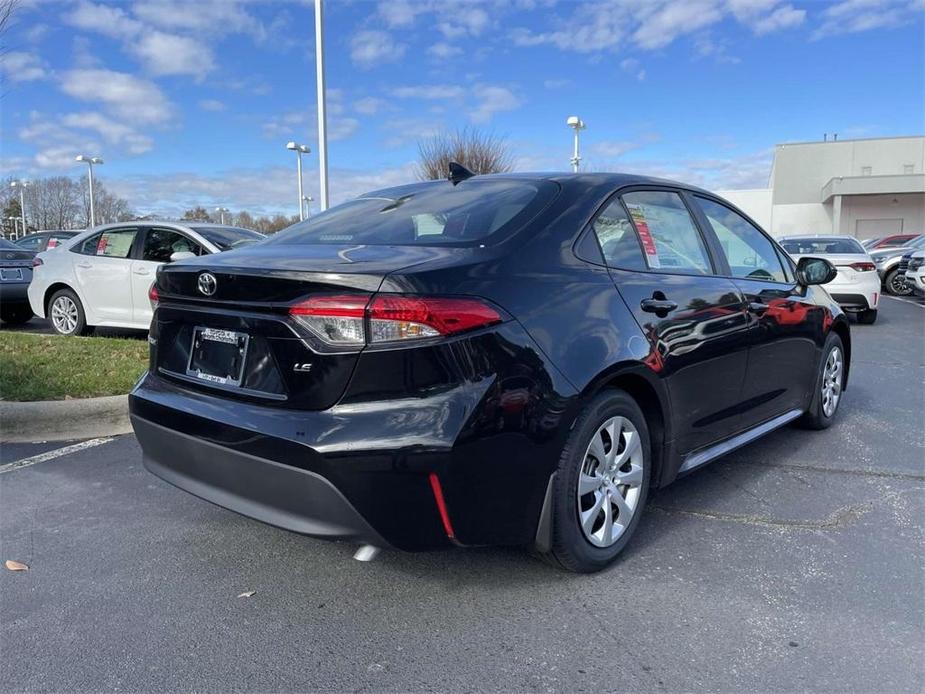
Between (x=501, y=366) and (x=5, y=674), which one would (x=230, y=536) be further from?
(x=501, y=366)

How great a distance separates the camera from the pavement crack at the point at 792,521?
11.1 ft

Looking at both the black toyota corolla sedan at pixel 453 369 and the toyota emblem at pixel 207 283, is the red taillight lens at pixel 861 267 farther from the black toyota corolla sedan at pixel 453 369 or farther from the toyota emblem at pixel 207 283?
the toyota emblem at pixel 207 283

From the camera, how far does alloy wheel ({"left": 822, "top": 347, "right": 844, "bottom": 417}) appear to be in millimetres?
4902

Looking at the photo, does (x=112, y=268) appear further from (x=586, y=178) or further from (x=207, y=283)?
(x=586, y=178)

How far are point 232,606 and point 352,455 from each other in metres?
→ 0.90

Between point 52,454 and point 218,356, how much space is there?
2.54m

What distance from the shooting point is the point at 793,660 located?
7.66 feet

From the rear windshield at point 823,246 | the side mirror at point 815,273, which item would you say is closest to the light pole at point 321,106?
the rear windshield at point 823,246

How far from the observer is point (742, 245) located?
13.5 ft

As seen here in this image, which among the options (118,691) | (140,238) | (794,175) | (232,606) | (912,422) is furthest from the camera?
(794,175)

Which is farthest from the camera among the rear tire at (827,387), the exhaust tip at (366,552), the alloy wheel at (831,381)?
the alloy wheel at (831,381)

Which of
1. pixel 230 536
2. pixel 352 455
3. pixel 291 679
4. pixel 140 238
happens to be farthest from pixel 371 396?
pixel 140 238

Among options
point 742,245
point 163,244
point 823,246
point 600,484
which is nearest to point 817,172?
point 823,246

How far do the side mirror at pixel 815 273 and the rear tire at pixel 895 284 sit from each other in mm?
14205
